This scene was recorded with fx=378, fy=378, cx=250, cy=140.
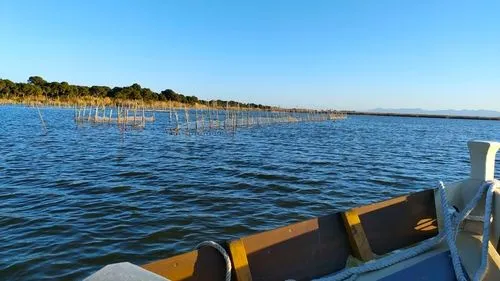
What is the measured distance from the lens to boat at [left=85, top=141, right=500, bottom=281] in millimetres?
3746

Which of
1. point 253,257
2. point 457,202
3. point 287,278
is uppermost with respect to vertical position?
point 457,202

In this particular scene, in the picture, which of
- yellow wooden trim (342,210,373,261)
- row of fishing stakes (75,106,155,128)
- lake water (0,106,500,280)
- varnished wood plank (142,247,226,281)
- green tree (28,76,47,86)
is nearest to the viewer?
varnished wood plank (142,247,226,281)

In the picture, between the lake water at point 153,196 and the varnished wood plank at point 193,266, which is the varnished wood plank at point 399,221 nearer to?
the varnished wood plank at point 193,266

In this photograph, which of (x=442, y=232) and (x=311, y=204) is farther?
(x=311, y=204)

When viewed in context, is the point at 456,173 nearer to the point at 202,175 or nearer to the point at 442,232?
the point at 202,175

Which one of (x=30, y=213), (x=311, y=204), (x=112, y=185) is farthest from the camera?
(x=112, y=185)

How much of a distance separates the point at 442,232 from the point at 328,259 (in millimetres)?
1304

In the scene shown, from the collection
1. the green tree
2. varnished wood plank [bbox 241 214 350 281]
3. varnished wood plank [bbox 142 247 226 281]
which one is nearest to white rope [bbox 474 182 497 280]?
varnished wood plank [bbox 241 214 350 281]

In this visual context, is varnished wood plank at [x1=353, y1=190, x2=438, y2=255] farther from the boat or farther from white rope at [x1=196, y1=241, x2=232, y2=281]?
white rope at [x1=196, y1=241, x2=232, y2=281]

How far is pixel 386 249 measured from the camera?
4.66m

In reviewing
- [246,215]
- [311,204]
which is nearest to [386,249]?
[246,215]

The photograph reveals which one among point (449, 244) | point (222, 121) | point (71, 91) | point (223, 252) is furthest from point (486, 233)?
point (71, 91)

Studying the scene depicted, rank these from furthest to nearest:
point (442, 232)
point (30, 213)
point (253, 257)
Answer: point (30, 213), point (442, 232), point (253, 257)

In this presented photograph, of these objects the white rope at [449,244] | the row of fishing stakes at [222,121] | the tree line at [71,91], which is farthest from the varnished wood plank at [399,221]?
the tree line at [71,91]
